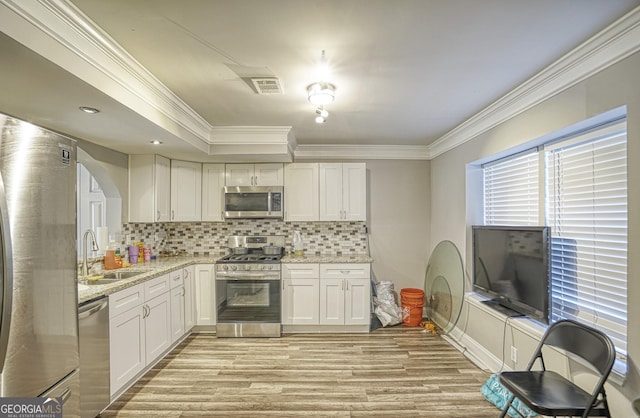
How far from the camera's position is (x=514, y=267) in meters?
2.48

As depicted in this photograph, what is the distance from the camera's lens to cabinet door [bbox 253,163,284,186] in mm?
4059

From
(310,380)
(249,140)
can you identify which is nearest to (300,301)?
(310,380)

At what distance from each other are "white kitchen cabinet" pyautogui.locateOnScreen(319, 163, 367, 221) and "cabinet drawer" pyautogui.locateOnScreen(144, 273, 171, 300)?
80.1 inches

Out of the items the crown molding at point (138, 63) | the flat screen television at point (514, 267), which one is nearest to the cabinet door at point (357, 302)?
the flat screen television at point (514, 267)

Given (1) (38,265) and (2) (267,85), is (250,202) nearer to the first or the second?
(2) (267,85)

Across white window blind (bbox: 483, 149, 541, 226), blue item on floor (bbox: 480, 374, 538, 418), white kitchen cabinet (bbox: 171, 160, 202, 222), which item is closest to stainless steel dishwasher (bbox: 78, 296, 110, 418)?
white kitchen cabinet (bbox: 171, 160, 202, 222)

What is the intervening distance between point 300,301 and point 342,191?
159cm

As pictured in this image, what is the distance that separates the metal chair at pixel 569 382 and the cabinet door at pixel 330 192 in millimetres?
2628

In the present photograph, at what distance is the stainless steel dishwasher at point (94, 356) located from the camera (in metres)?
1.95

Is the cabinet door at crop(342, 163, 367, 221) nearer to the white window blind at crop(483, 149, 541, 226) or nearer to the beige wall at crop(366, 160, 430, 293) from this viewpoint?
the beige wall at crop(366, 160, 430, 293)

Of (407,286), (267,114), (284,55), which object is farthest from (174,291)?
(407,286)

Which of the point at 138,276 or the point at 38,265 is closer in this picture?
the point at 38,265

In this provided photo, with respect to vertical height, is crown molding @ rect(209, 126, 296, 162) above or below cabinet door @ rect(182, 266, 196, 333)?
above

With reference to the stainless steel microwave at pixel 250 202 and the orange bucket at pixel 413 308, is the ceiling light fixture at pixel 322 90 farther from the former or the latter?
the orange bucket at pixel 413 308
